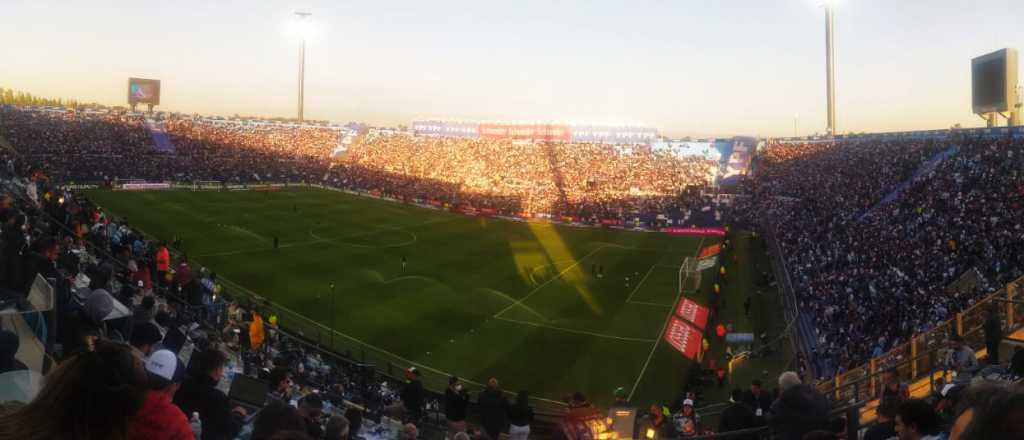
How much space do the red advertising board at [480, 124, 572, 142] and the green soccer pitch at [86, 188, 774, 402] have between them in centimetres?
3130

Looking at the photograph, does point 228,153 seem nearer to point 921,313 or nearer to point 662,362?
point 662,362

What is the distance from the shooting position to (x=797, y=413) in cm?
608

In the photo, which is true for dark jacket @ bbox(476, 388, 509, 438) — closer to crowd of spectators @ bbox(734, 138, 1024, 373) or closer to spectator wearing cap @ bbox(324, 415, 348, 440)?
spectator wearing cap @ bbox(324, 415, 348, 440)

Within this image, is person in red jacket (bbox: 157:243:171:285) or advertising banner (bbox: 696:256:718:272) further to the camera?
advertising banner (bbox: 696:256:718:272)

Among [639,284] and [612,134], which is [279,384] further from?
[612,134]

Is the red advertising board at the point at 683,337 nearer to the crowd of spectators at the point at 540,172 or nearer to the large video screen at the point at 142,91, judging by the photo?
the crowd of spectators at the point at 540,172

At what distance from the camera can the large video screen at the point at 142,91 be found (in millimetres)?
97875

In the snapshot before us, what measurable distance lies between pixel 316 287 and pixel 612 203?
37.2 meters

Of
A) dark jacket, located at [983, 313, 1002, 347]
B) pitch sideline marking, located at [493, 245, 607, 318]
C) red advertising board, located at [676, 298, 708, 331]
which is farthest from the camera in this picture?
pitch sideline marking, located at [493, 245, 607, 318]

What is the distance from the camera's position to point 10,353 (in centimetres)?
447

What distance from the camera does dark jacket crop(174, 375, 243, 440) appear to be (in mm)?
5488

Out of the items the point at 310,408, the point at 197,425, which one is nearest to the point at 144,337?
the point at 197,425

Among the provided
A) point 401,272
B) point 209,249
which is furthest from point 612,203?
point 209,249

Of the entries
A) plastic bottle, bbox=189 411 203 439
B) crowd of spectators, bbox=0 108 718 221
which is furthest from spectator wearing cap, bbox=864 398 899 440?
crowd of spectators, bbox=0 108 718 221
